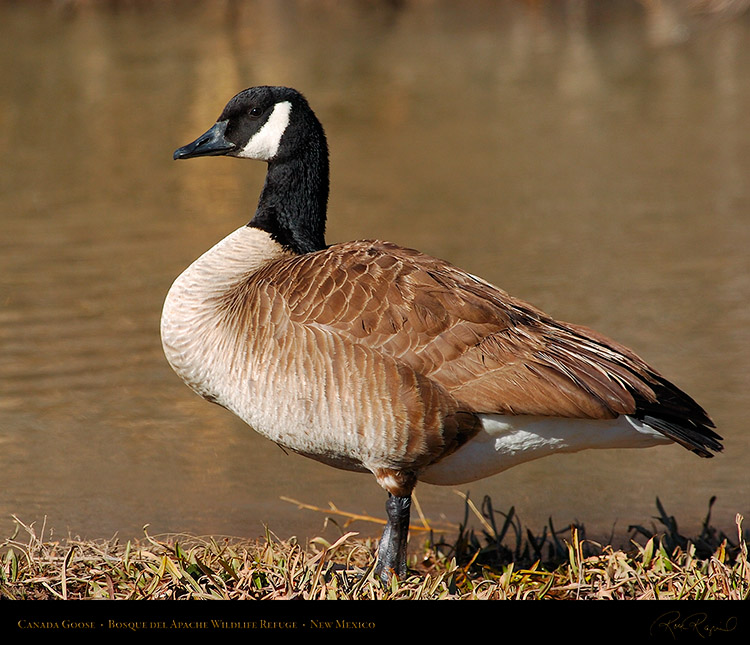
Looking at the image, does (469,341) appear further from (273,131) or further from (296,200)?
(273,131)

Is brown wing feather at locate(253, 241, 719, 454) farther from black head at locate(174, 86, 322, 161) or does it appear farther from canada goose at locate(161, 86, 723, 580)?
black head at locate(174, 86, 322, 161)

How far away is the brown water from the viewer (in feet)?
16.0

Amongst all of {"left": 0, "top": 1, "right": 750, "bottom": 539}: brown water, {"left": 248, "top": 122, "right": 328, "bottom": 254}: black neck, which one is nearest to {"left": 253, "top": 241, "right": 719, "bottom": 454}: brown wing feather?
{"left": 248, "top": 122, "right": 328, "bottom": 254}: black neck

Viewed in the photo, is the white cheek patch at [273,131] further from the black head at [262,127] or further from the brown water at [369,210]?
the brown water at [369,210]

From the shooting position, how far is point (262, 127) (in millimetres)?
4316

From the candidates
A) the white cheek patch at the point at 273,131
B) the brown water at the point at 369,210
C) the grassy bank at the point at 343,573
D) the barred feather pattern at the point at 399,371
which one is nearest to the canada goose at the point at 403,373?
the barred feather pattern at the point at 399,371

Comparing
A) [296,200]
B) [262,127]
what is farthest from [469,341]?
[262,127]

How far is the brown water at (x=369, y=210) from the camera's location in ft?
16.0

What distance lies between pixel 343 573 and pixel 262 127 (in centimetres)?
187

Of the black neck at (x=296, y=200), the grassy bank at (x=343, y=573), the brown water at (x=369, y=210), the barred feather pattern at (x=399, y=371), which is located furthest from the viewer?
the brown water at (x=369, y=210)

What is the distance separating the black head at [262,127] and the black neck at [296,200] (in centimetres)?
5

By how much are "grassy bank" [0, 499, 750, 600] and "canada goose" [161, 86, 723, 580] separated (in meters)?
0.31

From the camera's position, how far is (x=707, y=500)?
4.70 meters
